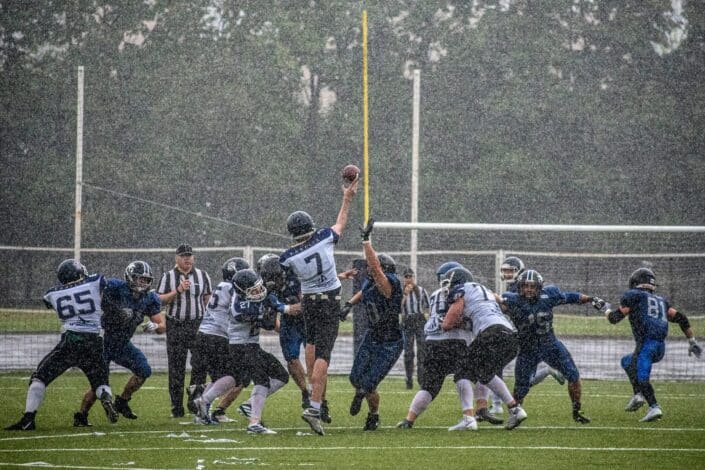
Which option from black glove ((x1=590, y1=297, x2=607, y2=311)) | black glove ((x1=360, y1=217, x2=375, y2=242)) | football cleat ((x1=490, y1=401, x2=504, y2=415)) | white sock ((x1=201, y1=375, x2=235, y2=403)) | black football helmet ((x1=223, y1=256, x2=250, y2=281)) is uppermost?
black glove ((x1=360, y1=217, x2=375, y2=242))

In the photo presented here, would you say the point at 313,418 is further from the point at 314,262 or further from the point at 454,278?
the point at 454,278

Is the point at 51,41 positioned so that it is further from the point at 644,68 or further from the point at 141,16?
the point at 644,68

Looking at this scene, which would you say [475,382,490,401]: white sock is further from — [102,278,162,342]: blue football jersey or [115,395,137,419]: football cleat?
[115,395,137,419]: football cleat

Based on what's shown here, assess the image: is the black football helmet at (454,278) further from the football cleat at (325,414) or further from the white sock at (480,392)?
the football cleat at (325,414)

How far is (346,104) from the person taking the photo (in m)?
47.3

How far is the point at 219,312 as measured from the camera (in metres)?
14.2

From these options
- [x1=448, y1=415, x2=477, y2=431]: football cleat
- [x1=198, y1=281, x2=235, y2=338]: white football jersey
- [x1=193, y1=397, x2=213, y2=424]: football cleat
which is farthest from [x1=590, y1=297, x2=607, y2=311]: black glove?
[x1=193, y1=397, x2=213, y2=424]: football cleat

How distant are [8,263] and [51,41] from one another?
1203 cm

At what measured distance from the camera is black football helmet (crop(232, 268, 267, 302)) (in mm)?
13016

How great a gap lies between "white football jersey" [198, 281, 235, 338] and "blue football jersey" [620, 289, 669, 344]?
15.6 feet

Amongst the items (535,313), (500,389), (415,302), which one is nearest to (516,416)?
(500,389)

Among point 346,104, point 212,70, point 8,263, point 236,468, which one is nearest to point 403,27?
point 346,104

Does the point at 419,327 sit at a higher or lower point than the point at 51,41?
lower

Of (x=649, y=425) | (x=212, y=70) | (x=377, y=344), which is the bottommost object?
(x=649, y=425)
